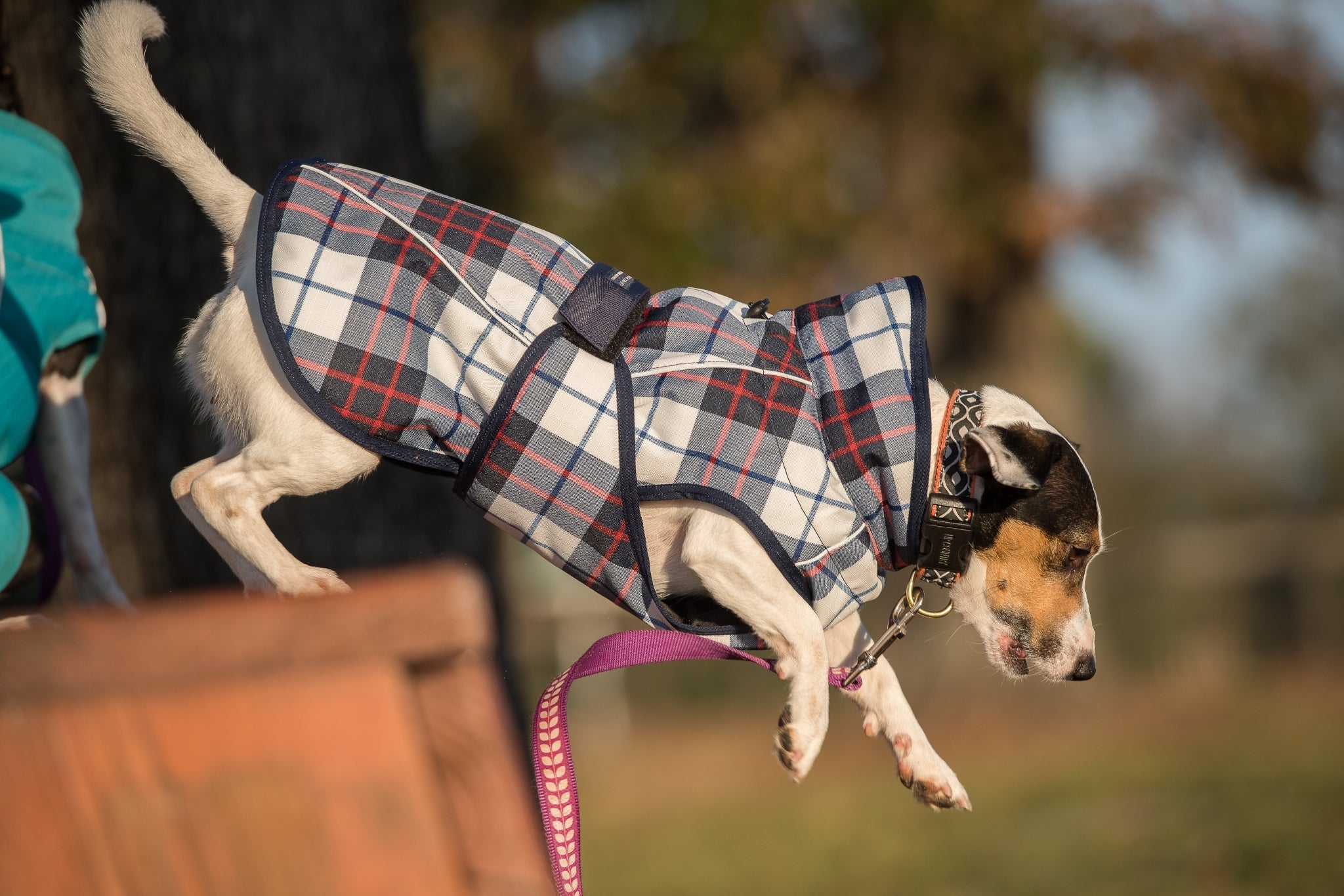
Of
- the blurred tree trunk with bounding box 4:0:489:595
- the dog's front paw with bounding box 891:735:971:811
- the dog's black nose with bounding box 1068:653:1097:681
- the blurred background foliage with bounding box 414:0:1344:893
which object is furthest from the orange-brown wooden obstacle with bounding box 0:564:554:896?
the blurred background foliage with bounding box 414:0:1344:893

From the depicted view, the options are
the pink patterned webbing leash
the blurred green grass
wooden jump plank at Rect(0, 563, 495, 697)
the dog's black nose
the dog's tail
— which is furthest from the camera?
the blurred green grass

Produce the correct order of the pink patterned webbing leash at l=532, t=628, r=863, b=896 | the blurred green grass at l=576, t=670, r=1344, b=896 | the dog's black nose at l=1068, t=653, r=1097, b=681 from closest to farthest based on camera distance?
the pink patterned webbing leash at l=532, t=628, r=863, b=896 < the dog's black nose at l=1068, t=653, r=1097, b=681 < the blurred green grass at l=576, t=670, r=1344, b=896

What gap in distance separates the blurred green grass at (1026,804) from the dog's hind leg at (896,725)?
3.70 m

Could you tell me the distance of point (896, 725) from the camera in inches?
91.5

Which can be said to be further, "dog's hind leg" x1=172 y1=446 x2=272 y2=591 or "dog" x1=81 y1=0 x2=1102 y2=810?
"dog's hind leg" x1=172 y1=446 x2=272 y2=591

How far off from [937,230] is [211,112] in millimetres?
7210

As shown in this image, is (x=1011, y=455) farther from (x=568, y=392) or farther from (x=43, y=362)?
(x=43, y=362)

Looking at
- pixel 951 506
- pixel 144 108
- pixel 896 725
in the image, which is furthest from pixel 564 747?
pixel 144 108

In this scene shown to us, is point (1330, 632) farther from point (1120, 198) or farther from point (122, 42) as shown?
point (122, 42)

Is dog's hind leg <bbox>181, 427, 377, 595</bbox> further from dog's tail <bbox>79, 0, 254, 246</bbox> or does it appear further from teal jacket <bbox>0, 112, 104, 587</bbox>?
dog's tail <bbox>79, 0, 254, 246</bbox>

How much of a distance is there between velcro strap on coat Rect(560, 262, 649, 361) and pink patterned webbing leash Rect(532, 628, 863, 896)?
1.62 ft

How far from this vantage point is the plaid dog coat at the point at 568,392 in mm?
1998

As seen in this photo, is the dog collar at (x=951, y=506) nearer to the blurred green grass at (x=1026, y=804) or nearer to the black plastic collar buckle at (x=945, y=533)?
the black plastic collar buckle at (x=945, y=533)

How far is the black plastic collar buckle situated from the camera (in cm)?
215
